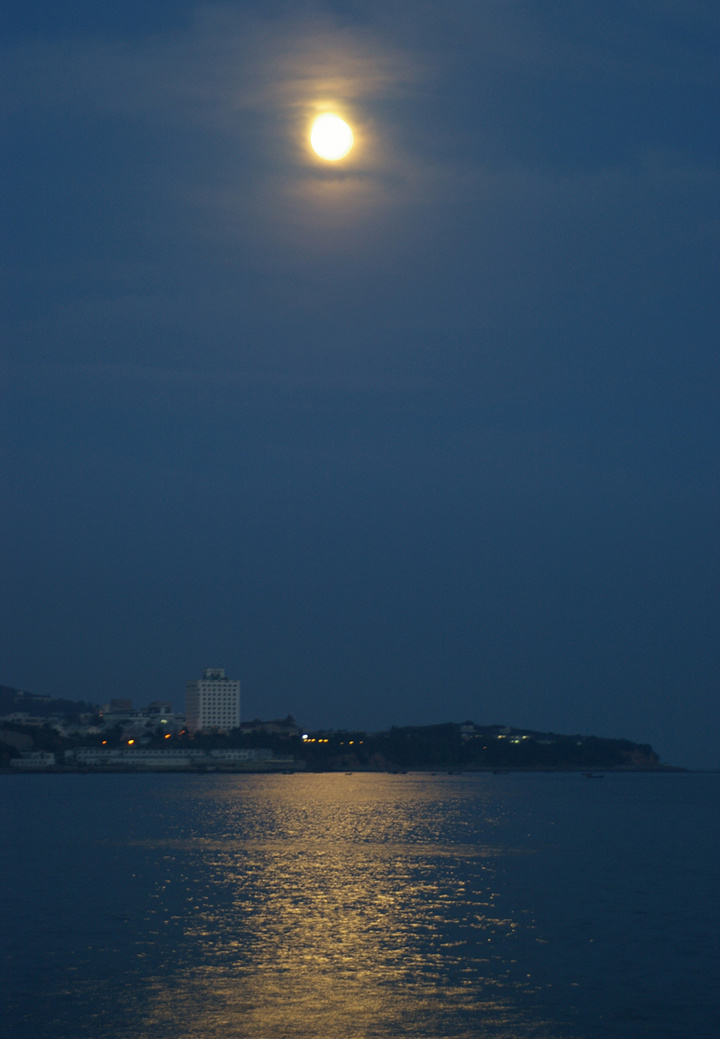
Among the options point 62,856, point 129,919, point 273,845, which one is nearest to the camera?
point 129,919

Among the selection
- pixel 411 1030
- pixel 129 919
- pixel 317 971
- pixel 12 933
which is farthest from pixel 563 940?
pixel 12 933

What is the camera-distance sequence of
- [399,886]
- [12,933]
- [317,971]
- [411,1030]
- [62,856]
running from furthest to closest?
[62,856]
[399,886]
[12,933]
[317,971]
[411,1030]

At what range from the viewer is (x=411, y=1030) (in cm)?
2202

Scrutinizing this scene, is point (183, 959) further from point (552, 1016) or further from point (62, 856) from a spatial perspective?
point (62, 856)

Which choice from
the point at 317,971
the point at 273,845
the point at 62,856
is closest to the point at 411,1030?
the point at 317,971

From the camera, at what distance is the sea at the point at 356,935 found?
23000 mm

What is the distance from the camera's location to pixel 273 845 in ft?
199

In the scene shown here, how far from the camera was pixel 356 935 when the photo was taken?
32469 mm

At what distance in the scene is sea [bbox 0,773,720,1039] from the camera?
75.5ft

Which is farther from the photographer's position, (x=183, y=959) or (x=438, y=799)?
(x=438, y=799)

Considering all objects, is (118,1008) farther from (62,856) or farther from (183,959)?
(62,856)

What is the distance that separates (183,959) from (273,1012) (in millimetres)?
5934

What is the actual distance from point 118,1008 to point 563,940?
14.1 m

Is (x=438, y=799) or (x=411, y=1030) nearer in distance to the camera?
(x=411, y=1030)
